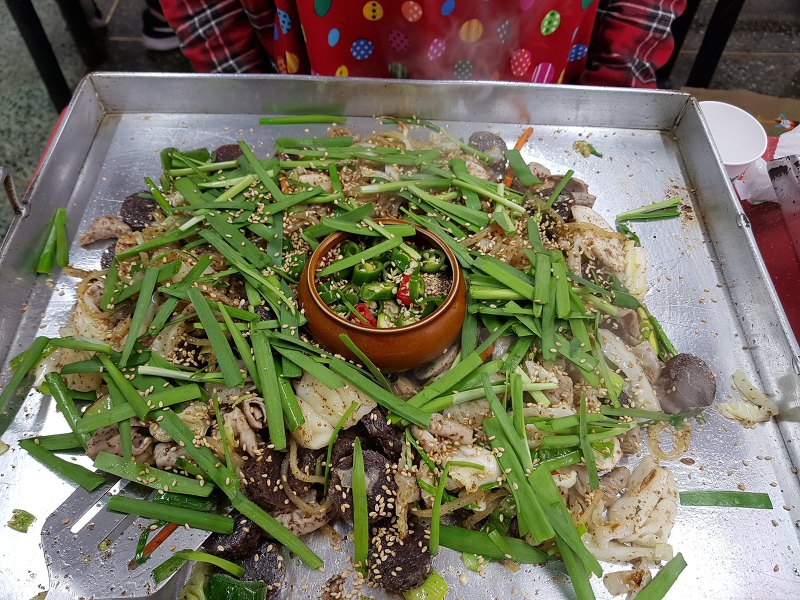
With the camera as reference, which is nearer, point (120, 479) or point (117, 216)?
point (120, 479)

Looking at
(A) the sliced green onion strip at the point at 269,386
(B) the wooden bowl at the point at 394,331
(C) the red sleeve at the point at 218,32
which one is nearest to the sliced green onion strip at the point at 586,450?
(B) the wooden bowl at the point at 394,331

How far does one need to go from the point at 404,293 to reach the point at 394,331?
0.76 ft

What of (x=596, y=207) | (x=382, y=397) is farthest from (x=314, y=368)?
(x=596, y=207)

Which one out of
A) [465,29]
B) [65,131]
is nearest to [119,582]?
[65,131]

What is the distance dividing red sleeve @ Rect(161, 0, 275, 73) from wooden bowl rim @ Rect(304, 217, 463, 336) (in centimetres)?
177

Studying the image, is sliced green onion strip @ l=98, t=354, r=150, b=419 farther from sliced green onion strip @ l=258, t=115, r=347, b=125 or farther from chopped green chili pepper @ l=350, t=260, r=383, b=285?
sliced green onion strip @ l=258, t=115, r=347, b=125

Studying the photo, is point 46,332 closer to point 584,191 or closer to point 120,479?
point 120,479

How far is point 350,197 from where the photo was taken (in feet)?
8.70

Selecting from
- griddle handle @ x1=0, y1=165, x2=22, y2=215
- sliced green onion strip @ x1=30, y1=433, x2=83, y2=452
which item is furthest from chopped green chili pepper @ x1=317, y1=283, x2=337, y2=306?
griddle handle @ x1=0, y1=165, x2=22, y2=215

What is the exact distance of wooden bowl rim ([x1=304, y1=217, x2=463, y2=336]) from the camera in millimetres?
1988

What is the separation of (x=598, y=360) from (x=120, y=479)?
183cm

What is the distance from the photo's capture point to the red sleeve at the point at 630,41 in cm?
320

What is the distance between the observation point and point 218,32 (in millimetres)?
3312

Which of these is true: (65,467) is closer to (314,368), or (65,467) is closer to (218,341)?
(218,341)
